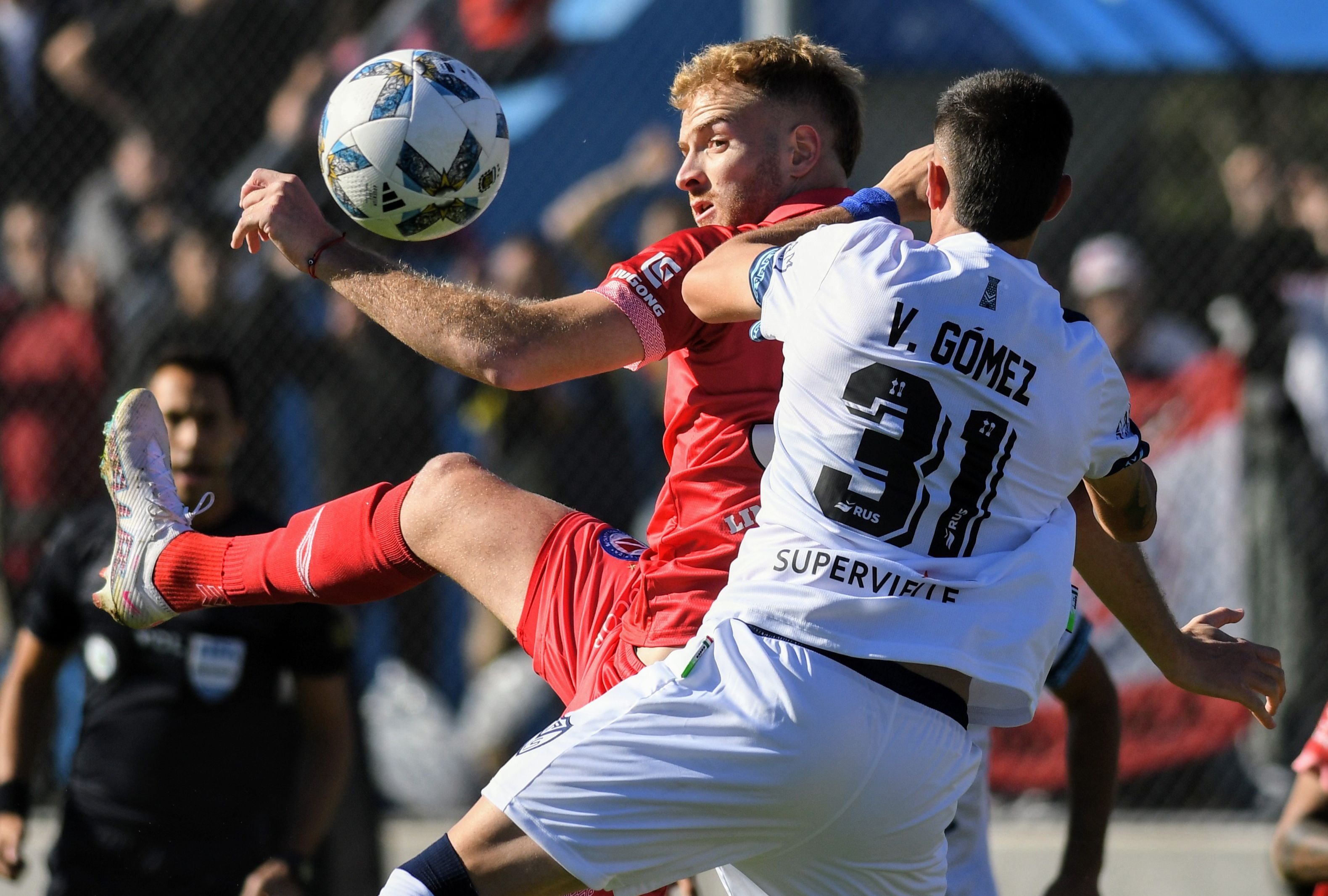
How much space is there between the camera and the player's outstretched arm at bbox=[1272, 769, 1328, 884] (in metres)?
3.63

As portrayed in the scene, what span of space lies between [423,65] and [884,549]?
5.19 ft

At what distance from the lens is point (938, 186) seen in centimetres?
296

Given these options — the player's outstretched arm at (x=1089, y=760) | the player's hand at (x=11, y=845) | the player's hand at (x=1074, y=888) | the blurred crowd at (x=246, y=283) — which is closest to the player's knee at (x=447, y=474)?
the player's outstretched arm at (x=1089, y=760)

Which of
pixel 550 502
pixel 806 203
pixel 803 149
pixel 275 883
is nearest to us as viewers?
pixel 806 203

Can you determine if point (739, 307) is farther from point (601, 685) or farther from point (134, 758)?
point (134, 758)

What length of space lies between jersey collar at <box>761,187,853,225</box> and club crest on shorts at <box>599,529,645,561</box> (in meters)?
0.82

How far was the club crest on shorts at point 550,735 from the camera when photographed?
274 centimetres

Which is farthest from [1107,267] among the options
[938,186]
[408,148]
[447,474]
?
[408,148]

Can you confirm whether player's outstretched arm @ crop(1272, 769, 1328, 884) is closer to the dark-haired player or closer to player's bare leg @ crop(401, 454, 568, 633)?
the dark-haired player

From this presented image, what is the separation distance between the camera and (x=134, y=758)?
15.1 feet

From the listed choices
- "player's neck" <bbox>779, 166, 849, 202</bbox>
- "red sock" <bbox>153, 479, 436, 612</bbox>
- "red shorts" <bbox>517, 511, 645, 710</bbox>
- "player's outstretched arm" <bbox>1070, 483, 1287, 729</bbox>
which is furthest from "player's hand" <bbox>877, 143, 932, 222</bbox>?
"red sock" <bbox>153, 479, 436, 612</bbox>

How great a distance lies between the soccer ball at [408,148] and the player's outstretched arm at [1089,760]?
84.8 inches

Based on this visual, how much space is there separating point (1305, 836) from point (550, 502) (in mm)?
2003

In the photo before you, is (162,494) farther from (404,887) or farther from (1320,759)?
(1320,759)
